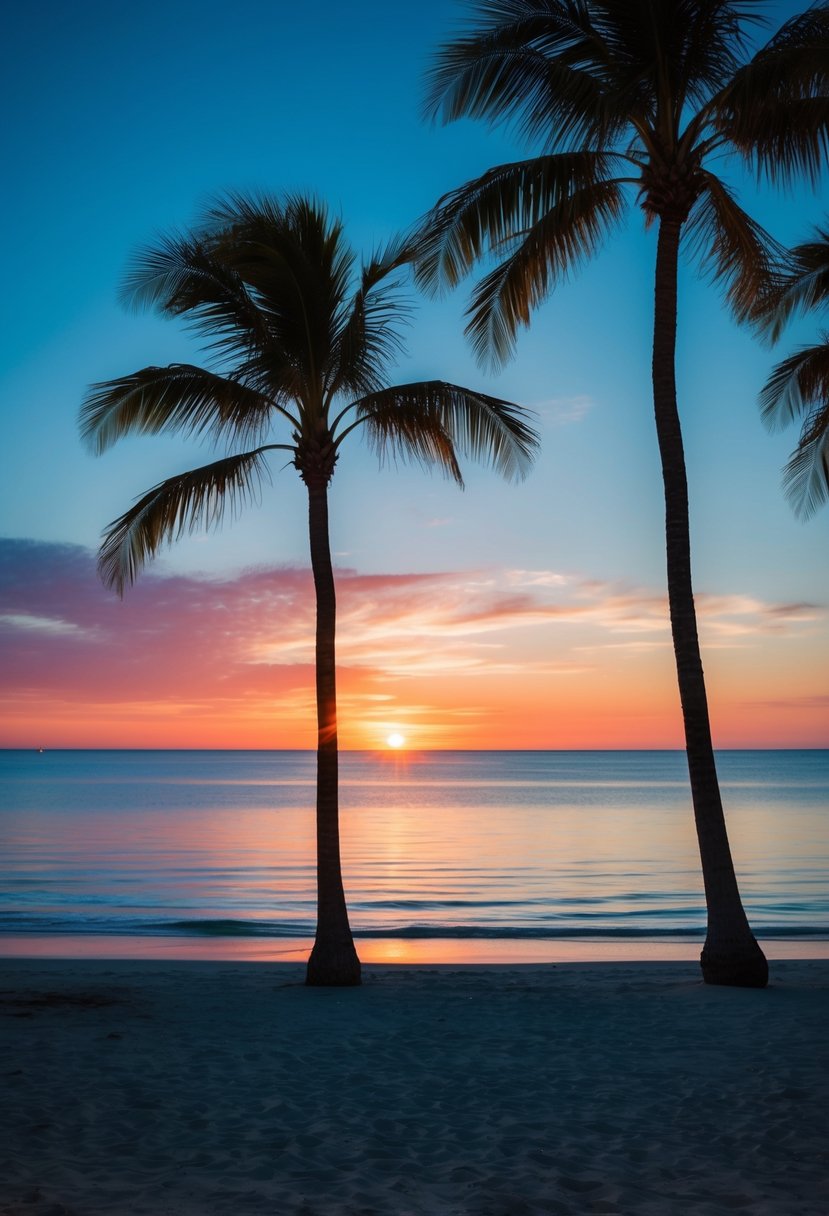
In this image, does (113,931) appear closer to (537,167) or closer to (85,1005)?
(85,1005)

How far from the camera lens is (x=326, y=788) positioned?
38.7 feet

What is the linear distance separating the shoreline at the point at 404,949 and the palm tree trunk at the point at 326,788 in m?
4.71

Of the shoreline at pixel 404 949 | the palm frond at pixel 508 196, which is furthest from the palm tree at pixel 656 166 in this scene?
the shoreline at pixel 404 949

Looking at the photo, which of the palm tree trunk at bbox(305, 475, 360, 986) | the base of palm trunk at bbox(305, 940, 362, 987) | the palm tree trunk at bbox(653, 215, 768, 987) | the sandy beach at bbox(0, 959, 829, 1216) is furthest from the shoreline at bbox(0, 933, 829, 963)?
the sandy beach at bbox(0, 959, 829, 1216)

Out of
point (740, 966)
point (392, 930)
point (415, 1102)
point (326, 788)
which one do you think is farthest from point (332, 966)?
point (392, 930)

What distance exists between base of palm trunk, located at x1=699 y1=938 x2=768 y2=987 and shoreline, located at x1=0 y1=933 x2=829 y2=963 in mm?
5729

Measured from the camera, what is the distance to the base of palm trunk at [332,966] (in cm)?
1178

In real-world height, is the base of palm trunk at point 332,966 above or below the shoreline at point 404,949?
above

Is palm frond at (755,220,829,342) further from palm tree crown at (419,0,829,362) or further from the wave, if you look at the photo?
the wave

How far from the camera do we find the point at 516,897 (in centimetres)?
2647

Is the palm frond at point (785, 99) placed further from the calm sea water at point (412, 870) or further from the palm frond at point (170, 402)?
the calm sea water at point (412, 870)

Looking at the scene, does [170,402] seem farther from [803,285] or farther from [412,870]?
[412,870]

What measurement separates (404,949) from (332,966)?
7.11 meters

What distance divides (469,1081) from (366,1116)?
114 cm
